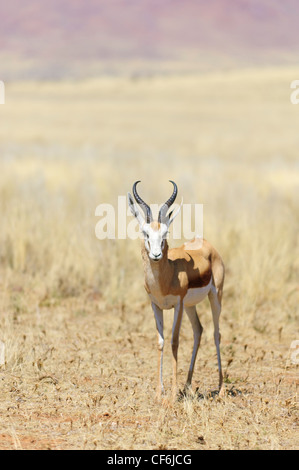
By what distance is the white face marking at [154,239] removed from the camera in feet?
16.3

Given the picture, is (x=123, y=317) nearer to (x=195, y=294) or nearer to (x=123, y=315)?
(x=123, y=315)

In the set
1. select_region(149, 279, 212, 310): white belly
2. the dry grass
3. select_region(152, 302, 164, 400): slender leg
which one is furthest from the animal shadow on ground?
select_region(149, 279, 212, 310): white belly

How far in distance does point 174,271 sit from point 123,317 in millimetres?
2752

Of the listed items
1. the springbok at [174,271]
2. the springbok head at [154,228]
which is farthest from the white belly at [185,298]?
the springbok head at [154,228]

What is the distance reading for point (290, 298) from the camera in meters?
8.83

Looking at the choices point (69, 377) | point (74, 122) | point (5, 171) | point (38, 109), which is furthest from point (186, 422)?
point (38, 109)

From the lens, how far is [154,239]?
5.00 meters

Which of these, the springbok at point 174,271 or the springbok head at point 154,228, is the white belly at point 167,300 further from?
the springbok head at point 154,228

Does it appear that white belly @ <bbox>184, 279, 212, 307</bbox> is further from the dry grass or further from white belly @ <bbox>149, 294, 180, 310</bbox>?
the dry grass

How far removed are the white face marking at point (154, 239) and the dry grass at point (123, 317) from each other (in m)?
1.22

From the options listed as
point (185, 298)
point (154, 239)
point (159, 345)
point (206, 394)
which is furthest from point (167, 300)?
point (206, 394)

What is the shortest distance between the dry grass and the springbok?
1.86ft

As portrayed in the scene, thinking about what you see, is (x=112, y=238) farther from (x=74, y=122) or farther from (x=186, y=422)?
(x=74, y=122)

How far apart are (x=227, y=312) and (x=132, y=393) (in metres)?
3.06
